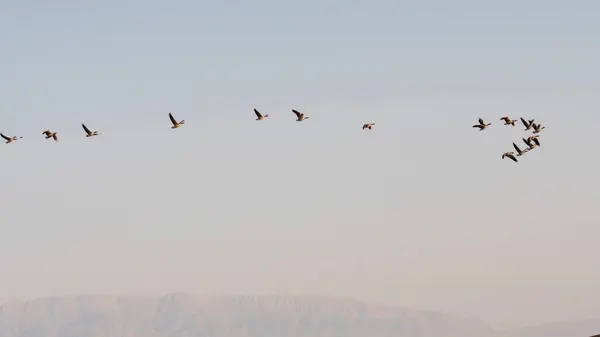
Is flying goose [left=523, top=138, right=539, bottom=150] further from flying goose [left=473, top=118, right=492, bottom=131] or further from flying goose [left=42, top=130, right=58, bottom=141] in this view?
flying goose [left=42, top=130, right=58, bottom=141]

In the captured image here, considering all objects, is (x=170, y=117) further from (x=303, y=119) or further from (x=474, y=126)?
(x=474, y=126)

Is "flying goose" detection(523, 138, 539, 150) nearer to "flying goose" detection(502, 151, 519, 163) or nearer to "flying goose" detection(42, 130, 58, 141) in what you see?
"flying goose" detection(502, 151, 519, 163)

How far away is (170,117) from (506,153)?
46.8 m

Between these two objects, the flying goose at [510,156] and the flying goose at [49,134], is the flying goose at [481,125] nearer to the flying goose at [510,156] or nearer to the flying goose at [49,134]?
the flying goose at [510,156]

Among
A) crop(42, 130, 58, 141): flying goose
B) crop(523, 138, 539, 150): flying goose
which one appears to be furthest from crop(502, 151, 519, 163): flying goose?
crop(42, 130, 58, 141): flying goose

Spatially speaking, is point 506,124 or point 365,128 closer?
point 506,124

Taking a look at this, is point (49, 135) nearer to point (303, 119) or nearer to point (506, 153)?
point (303, 119)

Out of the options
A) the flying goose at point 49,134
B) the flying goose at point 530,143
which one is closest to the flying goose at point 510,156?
the flying goose at point 530,143

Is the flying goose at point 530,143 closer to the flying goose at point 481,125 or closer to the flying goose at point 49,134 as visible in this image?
the flying goose at point 481,125

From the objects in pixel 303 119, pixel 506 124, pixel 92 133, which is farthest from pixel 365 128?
pixel 92 133

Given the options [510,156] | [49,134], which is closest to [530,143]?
[510,156]

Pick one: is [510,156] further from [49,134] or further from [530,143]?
[49,134]

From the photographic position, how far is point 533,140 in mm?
132125

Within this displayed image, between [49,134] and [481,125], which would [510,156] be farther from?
[49,134]
